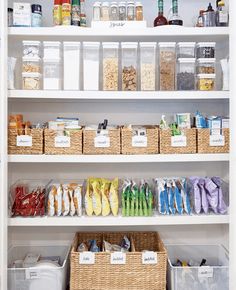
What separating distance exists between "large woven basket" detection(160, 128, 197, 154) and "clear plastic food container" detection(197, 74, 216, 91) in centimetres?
25

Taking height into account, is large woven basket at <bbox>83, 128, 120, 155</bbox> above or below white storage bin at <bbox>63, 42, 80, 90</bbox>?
below

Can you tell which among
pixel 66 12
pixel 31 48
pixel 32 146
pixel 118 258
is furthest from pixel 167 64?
pixel 118 258

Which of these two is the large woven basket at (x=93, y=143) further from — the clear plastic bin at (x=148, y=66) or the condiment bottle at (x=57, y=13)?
the condiment bottle at (x=57, y=13)

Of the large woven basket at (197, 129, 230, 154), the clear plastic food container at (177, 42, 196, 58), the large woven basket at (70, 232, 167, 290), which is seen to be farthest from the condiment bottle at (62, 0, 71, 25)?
the large woven basket at (70, 232, 167, 290)

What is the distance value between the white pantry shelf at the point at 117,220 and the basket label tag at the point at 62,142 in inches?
16.4

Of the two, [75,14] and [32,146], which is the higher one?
[75,14]

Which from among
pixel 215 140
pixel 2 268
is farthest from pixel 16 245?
pixel 215 140

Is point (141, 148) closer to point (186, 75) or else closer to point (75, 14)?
point (186, 75)

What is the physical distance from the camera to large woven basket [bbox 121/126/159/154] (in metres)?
2.17

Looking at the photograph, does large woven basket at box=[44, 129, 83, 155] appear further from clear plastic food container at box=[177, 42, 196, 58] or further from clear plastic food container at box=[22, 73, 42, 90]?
clear plastic food container at box=[177, 42, 196, 58]

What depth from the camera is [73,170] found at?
252cm

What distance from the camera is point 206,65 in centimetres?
219

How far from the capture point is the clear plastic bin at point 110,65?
7.11 feet

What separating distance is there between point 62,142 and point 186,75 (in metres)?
0.82
